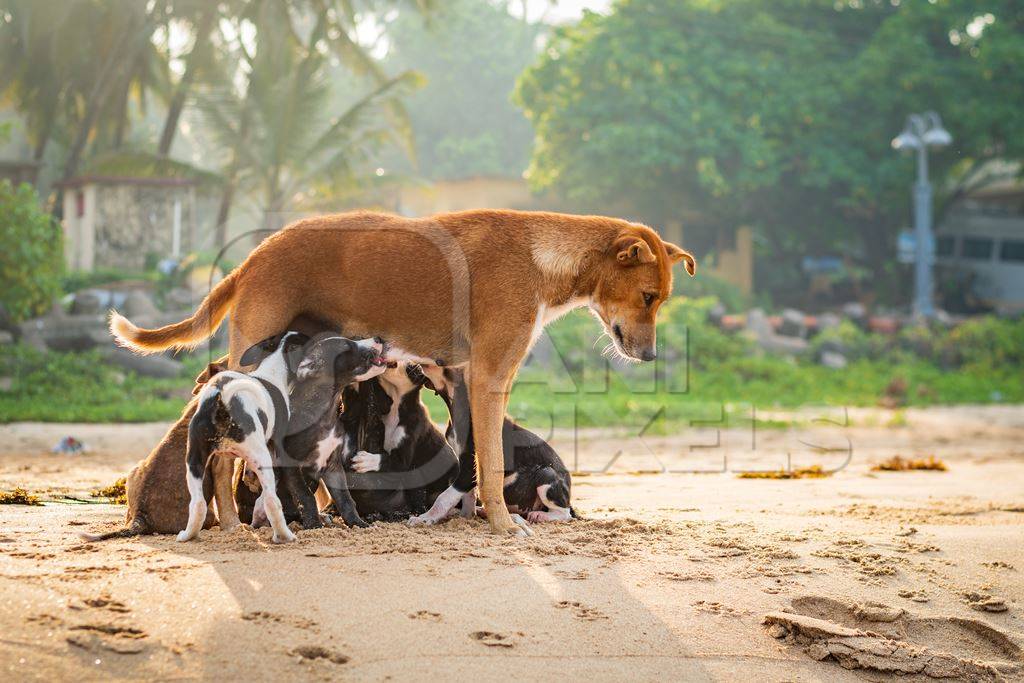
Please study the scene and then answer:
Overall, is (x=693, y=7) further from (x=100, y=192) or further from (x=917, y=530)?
(x=917, y=530)

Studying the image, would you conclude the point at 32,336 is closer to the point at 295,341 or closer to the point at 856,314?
the point at 295,341

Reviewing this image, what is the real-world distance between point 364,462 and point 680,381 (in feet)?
36.5

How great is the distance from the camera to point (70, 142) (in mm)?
25547

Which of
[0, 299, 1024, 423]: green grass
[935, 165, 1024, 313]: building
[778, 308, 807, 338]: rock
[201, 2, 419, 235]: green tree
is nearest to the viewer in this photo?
[0, 299, 1024, 423]: green grass

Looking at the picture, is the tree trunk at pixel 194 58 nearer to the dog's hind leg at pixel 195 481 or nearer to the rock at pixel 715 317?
the rock at pixel 715 317

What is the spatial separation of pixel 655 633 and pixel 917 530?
97.3 inches

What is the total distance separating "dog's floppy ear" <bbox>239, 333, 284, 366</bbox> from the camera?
5.26m

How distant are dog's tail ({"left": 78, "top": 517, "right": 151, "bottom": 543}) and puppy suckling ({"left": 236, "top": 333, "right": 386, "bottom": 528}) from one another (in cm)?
57

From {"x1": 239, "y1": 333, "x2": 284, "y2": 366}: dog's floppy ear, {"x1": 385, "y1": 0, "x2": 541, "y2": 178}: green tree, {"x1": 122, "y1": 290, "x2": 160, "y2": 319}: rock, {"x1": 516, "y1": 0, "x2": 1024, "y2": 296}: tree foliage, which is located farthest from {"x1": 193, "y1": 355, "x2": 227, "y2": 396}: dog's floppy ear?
{"x1": 385, "y1": 0, "x2": 541, "y2": 178}: green tree

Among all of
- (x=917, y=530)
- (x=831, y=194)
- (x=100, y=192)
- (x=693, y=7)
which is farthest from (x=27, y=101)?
(x=917, y=530)

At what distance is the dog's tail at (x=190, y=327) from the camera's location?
5617mm

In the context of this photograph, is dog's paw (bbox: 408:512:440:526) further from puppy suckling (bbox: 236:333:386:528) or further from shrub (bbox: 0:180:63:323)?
shrub (bbox: 0:180:63:323)

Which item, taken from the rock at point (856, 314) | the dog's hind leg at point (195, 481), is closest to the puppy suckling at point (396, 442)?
the dog's hind leg at point (195, 481)

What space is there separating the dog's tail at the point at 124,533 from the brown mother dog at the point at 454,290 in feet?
3.15
